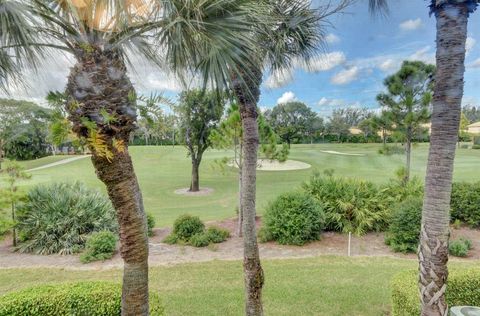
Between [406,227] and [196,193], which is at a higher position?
[406,227]

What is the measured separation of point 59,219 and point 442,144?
29.8ft

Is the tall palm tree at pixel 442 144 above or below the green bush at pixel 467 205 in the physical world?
above

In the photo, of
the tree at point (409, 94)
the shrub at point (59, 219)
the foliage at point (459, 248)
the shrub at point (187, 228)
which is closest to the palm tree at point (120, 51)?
the shrub at point (187, 228)

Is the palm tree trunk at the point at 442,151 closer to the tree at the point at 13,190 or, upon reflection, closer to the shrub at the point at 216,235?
the shrub at the point at 216,235

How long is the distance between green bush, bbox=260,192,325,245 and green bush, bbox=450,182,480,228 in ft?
14.2

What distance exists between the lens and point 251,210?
13.7 feet

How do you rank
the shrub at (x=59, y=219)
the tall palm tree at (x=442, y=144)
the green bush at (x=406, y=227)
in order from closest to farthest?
the tall palm tree at (x=442, y=144), the green bush at (x=406, y=227), the shrub at (x=59, y=219)

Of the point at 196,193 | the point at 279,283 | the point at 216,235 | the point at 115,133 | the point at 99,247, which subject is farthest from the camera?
the point at 196,193

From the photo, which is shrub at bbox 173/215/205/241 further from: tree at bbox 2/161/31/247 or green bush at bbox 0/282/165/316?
green bush at bbox 0/282/165/316

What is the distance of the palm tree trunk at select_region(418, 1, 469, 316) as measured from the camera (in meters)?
2.55

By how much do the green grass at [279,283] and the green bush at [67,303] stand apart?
116cm

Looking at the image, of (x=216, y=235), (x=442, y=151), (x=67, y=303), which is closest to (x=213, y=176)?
(x=216, y=235)

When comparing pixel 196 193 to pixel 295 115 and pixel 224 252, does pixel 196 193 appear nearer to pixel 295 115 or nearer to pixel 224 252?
pixel 224 252

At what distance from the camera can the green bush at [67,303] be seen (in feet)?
12.0
